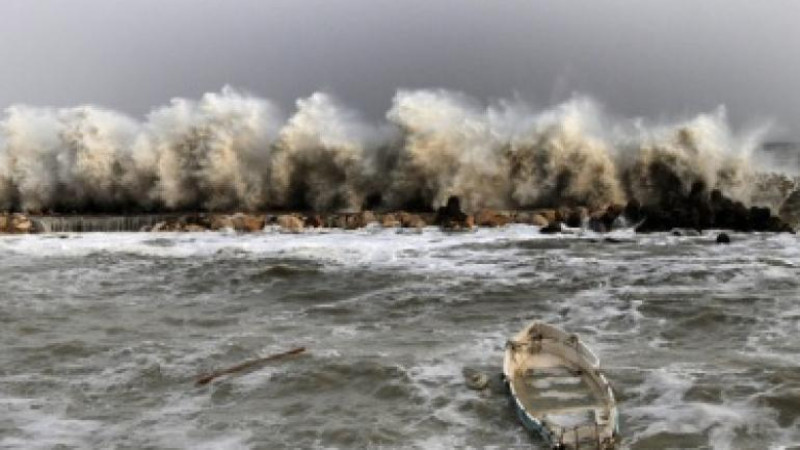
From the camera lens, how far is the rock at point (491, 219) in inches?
1056

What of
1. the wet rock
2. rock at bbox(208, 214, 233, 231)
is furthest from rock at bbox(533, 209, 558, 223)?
rock at bbox(208, 214, 233, 231)

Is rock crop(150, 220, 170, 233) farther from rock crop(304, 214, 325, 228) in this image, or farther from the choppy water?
the choppy water

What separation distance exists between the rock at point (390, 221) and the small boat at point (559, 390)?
16231 mm

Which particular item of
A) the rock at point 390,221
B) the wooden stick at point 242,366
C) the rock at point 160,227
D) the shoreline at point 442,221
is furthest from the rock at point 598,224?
the wooden stick at point 242,366

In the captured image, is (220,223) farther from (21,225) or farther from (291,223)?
(21,225)

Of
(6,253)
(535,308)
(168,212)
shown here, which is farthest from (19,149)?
(535,308)

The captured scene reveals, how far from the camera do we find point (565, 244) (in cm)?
2227

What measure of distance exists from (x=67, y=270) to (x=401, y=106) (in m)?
16.5

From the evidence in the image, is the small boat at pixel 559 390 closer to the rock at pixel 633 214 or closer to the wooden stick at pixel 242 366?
the wooden stick at pixel 242 366

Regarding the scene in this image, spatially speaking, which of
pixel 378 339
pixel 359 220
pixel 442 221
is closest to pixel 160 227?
pixel 359 220

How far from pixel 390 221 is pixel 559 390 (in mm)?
17880

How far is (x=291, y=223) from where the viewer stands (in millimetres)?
27641

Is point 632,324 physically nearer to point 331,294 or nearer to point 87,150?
point 331,294

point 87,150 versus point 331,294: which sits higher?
point 87,150
